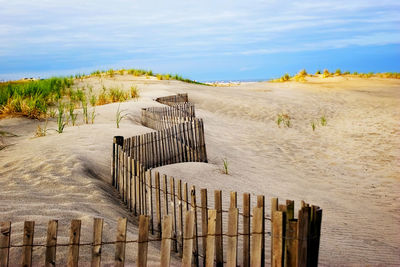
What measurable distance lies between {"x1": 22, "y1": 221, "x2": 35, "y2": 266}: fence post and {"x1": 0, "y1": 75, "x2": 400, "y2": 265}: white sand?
0.40 metres

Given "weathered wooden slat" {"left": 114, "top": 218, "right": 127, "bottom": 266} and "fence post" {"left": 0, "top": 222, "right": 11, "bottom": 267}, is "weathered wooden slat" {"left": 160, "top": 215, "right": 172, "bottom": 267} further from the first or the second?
"fence post" {"left": 0, "top": 222, "right": 11, "bottom": 267}

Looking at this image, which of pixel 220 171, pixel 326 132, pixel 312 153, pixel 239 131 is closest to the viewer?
pixel 220 171

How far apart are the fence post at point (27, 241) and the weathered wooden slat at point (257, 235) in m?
1.51

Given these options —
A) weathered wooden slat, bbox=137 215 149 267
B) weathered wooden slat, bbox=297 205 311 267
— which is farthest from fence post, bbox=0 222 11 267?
weathered wooden slat, bbox=297 205 311 267

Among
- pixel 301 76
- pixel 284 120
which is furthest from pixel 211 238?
pixel 301 76

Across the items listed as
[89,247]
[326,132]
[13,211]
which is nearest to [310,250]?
[89,247]

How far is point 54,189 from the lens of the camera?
5.46m

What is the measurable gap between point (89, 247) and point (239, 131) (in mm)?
9601

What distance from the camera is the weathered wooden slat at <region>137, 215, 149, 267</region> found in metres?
2.81

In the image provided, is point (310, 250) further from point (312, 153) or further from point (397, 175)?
point (312, 153)

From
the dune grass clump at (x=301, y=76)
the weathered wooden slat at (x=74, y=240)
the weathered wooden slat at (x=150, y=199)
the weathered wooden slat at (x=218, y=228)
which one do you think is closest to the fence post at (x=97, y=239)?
the weathered wooden slat at (x=74, y=240)

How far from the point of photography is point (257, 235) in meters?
2.95

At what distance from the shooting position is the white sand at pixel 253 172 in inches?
191

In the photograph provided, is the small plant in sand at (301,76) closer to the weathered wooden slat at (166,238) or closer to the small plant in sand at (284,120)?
the small plant in sand at (284,120)
